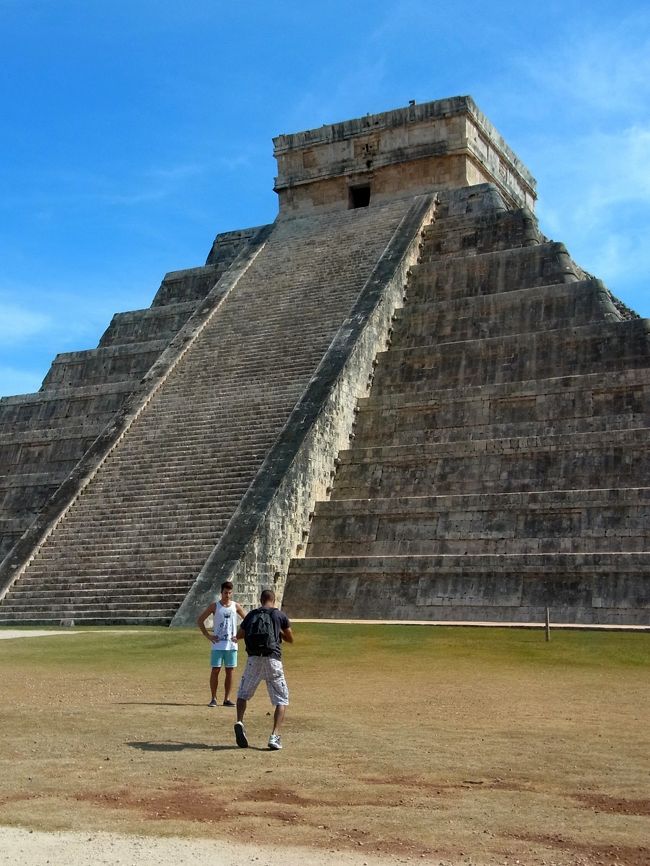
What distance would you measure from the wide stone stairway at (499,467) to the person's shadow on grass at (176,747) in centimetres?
871

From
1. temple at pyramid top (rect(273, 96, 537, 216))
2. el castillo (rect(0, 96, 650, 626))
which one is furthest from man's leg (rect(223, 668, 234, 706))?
temple at pyramid top (rect(273, 96, 537, 216))

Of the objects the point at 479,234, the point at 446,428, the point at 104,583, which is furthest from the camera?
the point at 479,234

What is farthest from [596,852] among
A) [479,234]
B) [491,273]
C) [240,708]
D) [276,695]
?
[479,234]

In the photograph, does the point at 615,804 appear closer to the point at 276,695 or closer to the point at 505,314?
the point at 276,695

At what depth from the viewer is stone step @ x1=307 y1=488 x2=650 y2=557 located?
15.9 meters

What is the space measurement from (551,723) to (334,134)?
22675 mm

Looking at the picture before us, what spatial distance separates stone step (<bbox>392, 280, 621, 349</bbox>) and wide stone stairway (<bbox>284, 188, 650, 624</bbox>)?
0.03 m

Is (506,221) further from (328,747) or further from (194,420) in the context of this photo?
(328,747)

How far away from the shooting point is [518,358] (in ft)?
65.5

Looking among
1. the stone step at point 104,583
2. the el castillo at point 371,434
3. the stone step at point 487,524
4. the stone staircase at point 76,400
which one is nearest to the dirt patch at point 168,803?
the el castillo at point 371,434

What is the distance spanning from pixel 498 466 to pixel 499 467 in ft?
0.09

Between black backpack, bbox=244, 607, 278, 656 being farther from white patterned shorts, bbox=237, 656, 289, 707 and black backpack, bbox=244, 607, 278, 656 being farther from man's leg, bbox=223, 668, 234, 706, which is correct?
man's leg, bbox=223, 668, 234, 706

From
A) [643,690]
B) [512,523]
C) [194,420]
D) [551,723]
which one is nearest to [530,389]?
[512,523]

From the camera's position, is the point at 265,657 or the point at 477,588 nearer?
the point at 265,657
